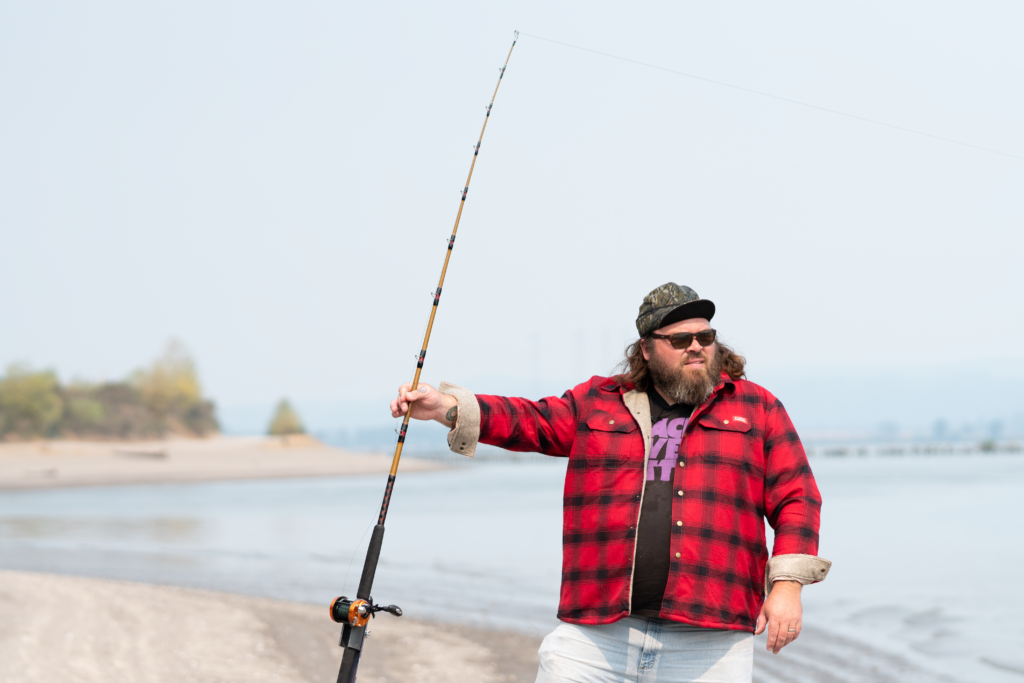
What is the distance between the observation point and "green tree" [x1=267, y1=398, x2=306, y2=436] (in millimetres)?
65881

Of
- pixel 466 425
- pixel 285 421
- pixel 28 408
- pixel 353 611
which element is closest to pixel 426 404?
pixel 466 425

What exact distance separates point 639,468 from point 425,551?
13.9 m

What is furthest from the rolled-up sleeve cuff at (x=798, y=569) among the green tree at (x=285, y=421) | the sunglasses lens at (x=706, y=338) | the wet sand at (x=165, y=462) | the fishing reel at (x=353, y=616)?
the green tree at (x=285, y=421)

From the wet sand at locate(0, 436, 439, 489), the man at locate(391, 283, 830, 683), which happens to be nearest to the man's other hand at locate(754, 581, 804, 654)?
the man at locate(391, 283, 830, 683)

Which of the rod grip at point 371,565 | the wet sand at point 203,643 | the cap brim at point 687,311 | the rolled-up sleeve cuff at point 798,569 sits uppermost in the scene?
the cap brim at point 687,311

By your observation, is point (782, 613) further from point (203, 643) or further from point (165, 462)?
point (165, 462)

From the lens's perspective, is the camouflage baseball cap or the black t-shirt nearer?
the black t-shirt

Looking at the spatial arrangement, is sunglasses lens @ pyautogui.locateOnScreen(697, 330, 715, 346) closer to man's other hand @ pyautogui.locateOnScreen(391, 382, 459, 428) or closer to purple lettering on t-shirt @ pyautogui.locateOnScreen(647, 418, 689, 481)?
purple lettering on t-shirt @ pyautogui.locateOnScreen(647, 418, 689, 481)

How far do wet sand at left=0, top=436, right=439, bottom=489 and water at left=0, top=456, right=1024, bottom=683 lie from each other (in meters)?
6.81

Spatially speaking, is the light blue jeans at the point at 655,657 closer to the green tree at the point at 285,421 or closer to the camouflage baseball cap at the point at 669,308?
the camouflage baseball cap at the point at 669,308

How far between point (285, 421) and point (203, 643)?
6023 centimetres

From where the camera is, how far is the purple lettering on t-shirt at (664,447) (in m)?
2.92

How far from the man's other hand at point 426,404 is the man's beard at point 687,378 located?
24.9 inches

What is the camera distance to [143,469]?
132 feet
